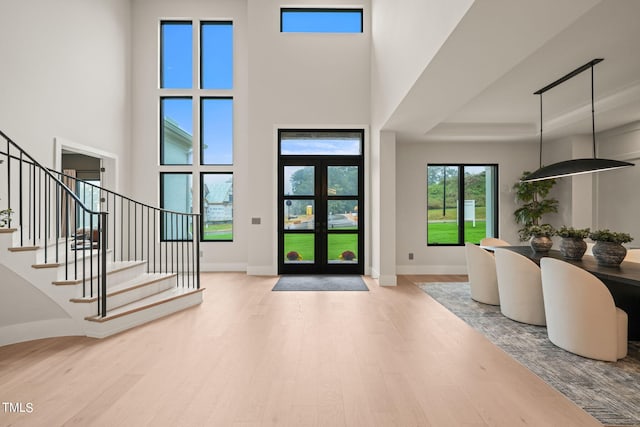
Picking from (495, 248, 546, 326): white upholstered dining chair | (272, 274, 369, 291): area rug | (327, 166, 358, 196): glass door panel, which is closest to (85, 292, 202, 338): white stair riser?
(272, 274, 369, 291): area rug

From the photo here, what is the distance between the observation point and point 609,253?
324cm

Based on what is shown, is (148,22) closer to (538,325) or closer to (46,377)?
(46,377)

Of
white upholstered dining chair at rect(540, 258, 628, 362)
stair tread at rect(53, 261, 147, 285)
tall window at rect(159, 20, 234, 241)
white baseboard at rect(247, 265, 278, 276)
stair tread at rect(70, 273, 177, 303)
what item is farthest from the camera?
tall window at rect(159, 20, 234, 241)

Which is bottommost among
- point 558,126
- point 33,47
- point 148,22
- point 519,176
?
point 519,176

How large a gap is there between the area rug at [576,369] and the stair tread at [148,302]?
11.8ft

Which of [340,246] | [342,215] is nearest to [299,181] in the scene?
[342,215]

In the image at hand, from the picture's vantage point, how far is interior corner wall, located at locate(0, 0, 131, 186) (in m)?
4.54

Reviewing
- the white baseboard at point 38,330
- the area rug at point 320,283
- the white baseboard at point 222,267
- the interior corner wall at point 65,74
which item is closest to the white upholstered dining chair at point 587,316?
the area rug at point 320,283

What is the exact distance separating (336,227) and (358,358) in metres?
4.03

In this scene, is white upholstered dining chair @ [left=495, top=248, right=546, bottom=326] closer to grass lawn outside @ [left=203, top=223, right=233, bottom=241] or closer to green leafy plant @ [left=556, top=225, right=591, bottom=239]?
green leafy plant @ [left=556, top=225, right=591, bottom=239]

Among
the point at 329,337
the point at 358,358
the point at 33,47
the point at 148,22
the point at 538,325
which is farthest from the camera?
the point at 148,22

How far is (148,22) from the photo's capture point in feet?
23.8

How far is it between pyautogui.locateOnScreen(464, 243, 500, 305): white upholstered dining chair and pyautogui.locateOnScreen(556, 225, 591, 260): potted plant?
35.5 inches

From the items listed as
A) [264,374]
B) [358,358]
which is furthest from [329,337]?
[264,374]
